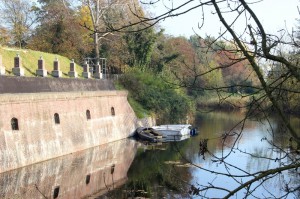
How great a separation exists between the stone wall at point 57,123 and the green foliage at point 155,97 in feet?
8.46

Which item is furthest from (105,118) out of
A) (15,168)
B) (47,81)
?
(15,168)

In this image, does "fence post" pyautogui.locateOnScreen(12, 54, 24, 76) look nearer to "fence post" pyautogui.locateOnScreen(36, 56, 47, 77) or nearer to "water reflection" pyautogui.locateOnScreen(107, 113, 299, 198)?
"fence post" pyautogui.locateOnScreen(36, 56, 47, 77)

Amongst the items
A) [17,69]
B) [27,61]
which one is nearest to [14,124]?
[17,69]

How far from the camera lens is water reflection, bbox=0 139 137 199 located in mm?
13094

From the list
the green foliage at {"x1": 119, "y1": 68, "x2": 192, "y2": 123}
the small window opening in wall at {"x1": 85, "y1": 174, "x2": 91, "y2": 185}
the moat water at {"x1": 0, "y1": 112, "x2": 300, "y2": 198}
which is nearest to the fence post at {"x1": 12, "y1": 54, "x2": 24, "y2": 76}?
the moat water at {"x1": 0, "y1": 112, "x2": 300, "y2": 198}

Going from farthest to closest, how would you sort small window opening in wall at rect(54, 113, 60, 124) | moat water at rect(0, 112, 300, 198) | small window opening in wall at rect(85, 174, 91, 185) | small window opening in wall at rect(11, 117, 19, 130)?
small window opening in wall at rect(54, 113, 60, 124) < small window opening in wall at rect(11, 117, 19, 130) < small window opening in wall at rect(85, 174, 91, 185) < moat water at rect(0, 112, 300, 198)

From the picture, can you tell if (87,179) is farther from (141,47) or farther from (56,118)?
(141,47)

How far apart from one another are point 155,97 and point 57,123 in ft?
34.9

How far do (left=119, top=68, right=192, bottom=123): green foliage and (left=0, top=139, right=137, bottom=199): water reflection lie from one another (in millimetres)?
8433

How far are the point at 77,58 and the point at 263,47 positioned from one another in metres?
30.5

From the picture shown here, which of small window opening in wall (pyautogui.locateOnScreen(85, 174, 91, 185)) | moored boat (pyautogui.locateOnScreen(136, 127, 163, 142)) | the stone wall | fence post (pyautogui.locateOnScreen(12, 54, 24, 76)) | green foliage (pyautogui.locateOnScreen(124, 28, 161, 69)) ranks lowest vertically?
small window opening in wall (pyautogui.locateOnScreen(85, 174, 91, 185))

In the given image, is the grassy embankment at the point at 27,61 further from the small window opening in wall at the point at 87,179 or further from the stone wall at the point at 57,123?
the small window opening in wall at the point at 87,179

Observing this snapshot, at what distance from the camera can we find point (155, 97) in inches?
1126

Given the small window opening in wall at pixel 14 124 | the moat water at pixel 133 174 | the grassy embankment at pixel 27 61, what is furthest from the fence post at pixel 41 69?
the small window opening in wall at pixel 14 124
